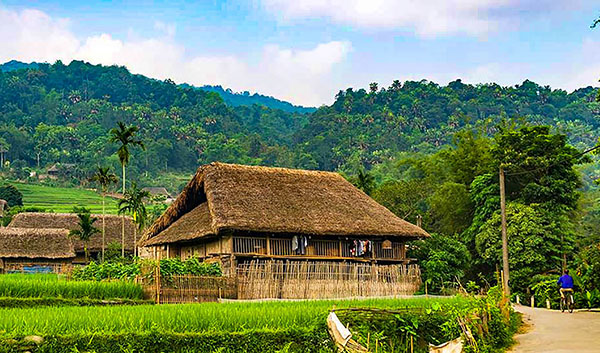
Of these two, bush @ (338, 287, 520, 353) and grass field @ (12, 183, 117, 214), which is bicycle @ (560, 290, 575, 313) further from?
grass field @ (12, 183, 117, 214)

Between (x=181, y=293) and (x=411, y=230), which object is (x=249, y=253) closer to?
(x=181, y=293)

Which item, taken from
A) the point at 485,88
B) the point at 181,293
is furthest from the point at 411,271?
the point at 485,88

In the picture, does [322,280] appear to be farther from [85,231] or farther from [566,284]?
[85,231]

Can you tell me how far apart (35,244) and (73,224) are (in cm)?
703

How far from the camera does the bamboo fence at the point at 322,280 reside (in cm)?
2155

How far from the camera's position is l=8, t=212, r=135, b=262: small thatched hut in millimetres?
43219

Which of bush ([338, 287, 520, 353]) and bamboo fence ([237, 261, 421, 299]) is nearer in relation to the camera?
bush ([338, 287, 520, 353])

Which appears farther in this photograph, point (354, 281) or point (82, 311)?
point (354, 281)

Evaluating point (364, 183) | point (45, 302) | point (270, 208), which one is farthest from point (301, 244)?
point (364, 183)

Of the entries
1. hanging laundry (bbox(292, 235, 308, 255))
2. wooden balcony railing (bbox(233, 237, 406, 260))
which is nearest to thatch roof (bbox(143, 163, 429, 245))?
hanging laundry (bbox(292, 235, 308, 255))

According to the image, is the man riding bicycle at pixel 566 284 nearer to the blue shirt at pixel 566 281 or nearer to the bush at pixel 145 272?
the blue shirt at pixel 566 281

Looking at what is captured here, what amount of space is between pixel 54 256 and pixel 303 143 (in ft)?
223

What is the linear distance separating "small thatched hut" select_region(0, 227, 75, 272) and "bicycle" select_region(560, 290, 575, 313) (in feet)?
91.4

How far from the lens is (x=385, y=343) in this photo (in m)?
12.0
